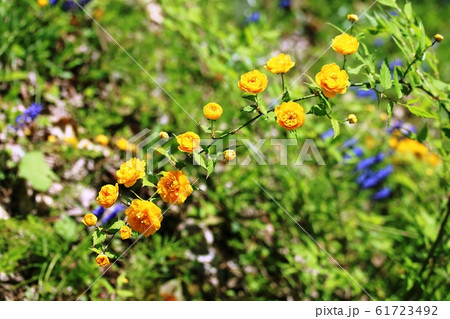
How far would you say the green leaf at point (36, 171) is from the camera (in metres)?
1.67

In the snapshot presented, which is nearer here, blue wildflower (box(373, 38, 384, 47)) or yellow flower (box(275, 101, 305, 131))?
yellow flower (box(275, 101, 305, 131))

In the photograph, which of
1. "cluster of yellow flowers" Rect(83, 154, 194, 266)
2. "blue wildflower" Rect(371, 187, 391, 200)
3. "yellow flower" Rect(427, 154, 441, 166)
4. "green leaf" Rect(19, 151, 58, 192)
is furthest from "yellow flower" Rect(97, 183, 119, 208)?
"yellow flower" Rect(427, 154, 441, 166)

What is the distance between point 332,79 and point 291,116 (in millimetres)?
127

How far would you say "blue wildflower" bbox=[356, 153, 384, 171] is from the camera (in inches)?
86.3

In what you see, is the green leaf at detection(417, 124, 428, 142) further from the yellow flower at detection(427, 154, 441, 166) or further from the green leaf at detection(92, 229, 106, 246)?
the yellow flower at detection(427, 154, 441, 166)

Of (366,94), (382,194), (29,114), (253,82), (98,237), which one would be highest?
(253,82)

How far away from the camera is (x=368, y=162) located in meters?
2.19

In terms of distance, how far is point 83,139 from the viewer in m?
2.03

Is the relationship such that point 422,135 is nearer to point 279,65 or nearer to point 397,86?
point 397,86

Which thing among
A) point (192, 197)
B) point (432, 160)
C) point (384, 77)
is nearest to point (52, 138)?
point (192, 197)

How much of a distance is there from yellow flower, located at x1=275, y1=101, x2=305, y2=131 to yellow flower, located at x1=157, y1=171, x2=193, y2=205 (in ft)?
0.87

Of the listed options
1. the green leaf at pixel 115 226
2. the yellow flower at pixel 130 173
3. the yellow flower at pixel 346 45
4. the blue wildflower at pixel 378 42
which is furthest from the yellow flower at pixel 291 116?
the blue wildflower at pixel 378 42
